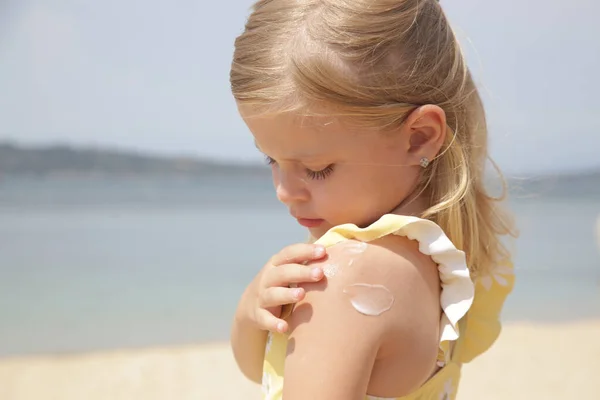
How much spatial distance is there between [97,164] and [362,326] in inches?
468

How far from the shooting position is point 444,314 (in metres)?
1.11

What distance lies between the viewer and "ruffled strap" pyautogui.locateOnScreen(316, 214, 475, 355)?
1037 mm

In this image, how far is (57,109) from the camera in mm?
12234

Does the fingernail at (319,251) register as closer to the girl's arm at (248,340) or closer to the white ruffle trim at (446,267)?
the white ruffle trim at (446,267)

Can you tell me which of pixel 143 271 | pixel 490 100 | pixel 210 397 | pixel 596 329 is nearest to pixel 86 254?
pixel 143 271

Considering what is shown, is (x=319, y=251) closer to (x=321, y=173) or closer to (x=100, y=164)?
(x=321, y=173)

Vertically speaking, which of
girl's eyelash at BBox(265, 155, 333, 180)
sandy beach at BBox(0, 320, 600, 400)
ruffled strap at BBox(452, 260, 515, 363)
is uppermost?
girl's eyelash at BBox(265, 155, 333, 180)

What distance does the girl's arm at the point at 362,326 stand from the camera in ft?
3.03

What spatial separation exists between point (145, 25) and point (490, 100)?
11.6 m

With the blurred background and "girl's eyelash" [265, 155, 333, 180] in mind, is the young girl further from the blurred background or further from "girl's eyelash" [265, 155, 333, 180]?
the blurred background

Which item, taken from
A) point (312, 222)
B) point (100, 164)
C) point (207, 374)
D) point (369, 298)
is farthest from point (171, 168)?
point (369, 298)

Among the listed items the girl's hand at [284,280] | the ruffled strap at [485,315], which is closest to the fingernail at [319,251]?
the girl's hand at [284,280]

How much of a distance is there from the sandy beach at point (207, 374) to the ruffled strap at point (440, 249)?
2.68 meters

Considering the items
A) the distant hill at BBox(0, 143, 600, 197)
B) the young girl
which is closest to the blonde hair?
the young girl
